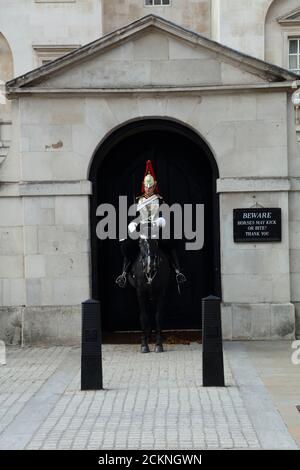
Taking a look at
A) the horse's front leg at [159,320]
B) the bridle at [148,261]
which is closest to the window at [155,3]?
the bridle at [148,261]

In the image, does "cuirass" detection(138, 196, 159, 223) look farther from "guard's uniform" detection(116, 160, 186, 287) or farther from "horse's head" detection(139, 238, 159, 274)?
"horse's head" detection(139, 238, 159, 274)

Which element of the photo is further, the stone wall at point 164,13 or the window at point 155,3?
the window at point 155,3

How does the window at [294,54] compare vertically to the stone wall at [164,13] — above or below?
below

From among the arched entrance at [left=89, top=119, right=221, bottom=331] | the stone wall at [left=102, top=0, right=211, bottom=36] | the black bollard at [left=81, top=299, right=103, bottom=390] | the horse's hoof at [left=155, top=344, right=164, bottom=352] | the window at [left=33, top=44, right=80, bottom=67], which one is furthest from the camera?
the stone wall at [left=102, top=0, right=211, bottom=36]

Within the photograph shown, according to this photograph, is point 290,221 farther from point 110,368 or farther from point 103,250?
point 110,368

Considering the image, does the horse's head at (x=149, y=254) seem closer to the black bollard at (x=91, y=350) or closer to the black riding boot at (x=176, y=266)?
the black riding boot at (x=176, y=266)

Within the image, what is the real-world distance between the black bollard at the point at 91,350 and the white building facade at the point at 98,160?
3930 mm

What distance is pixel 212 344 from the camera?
34.6 ft

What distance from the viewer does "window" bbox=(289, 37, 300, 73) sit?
29.1 m

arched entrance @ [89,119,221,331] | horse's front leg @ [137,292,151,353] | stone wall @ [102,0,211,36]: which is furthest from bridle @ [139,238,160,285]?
stone wall @ [102,0,211,36]

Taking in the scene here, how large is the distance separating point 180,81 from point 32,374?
5.53 meters

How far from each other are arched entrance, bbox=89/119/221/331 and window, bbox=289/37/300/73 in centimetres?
1471

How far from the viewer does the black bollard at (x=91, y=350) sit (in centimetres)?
1044
